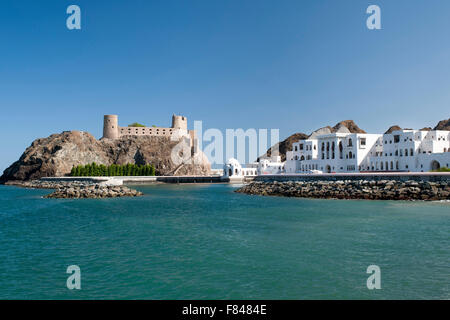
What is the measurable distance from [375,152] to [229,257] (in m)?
70.9

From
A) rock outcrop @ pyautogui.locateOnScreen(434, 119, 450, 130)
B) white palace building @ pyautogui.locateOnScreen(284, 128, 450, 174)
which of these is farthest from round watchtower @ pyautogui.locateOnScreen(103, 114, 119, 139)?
rock outcrop @ pyautogui.locateOnScreen(434, 119, 450, 130)

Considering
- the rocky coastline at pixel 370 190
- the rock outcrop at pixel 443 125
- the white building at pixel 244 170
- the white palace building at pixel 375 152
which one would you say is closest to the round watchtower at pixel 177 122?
the white building at pixel 244 170

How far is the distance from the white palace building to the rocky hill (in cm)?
5597

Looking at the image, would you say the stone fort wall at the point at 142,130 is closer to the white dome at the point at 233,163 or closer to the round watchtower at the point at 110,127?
the round watchtower at the point at 110,127

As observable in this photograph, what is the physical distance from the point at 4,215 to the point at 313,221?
2615 cm

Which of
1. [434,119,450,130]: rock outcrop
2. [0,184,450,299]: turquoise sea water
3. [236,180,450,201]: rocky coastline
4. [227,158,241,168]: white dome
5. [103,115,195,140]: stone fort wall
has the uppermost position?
[434,119,450,130]: rock outcrop

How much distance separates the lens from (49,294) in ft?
36.6

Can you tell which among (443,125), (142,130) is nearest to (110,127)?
(142,130)

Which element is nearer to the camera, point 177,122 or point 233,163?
point 233,163

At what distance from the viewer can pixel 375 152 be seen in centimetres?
7806

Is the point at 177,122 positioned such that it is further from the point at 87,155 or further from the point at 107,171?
the point at 107,171

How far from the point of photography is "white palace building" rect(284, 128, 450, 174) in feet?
222

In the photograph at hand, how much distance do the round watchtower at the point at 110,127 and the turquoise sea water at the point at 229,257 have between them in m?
112

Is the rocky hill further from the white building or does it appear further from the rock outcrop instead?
the rock outcrop
